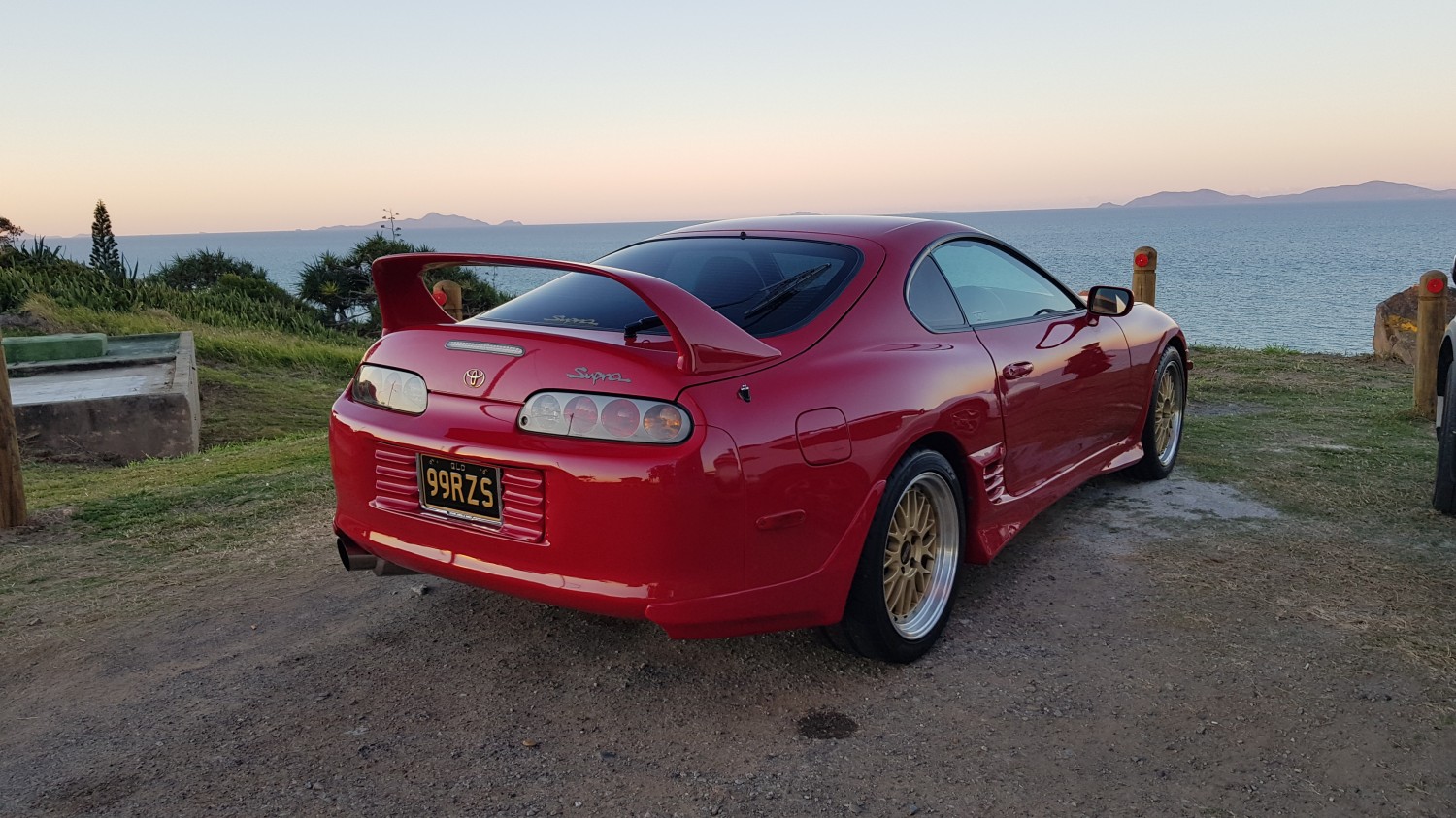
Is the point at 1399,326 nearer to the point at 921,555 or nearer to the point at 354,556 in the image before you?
the point at 921,555

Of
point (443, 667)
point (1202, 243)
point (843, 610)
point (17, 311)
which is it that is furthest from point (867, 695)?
point (1202, 243)

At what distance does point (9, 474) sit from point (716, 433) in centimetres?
419

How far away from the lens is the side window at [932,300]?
348cm

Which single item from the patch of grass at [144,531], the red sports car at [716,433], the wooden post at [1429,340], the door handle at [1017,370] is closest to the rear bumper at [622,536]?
the red sports car at [716,433]

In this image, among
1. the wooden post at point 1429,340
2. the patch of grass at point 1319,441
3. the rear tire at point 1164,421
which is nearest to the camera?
the patch of grass at point 1319,441

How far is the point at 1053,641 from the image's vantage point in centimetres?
340

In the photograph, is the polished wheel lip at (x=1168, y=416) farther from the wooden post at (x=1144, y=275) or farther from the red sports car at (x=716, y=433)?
the wooden post at (x=1144, y=275)

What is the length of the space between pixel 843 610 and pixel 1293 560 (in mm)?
2213

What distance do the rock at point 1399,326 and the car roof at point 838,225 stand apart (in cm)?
926

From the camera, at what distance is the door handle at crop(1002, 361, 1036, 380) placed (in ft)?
12.2

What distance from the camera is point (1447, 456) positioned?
4594mm

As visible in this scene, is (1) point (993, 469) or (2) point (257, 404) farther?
(2) point (257, 404)

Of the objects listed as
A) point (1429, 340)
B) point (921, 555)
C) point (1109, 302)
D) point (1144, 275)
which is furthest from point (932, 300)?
point (1144, 275)

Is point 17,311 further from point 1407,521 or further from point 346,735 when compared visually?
point 1407,521
